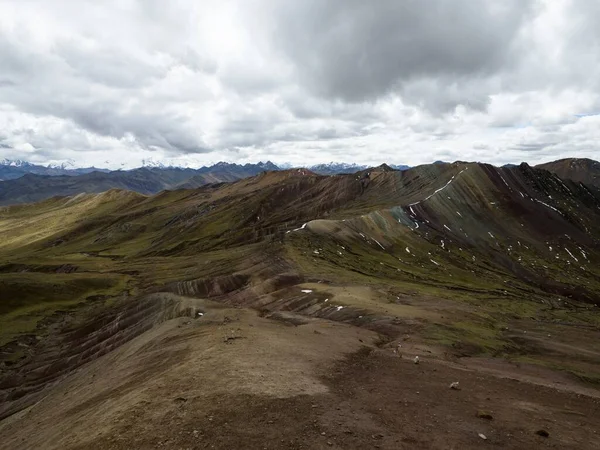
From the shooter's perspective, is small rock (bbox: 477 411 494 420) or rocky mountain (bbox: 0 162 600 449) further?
small rock (bbox: 477 411 494 420)

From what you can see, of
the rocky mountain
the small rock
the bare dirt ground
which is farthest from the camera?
the small rock

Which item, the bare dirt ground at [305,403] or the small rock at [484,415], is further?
the small rock at [484,415]

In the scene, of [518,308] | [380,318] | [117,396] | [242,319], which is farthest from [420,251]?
[117,396]

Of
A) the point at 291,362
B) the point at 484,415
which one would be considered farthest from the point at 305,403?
the point at 484,415

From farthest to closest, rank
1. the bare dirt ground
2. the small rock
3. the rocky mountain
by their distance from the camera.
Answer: the small rock < the rocky mountain < the bare dirt ground

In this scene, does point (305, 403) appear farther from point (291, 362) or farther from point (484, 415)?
point (484, 415)

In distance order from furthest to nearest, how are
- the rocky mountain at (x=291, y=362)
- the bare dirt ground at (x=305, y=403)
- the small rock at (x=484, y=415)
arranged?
the small rock at (x=484, y=415) < the rocky mountain at (x=291, y=362) < the bare dirt ground at (x=305, y=403)

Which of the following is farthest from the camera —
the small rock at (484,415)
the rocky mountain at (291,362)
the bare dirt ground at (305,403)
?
the small rock at (484,415)

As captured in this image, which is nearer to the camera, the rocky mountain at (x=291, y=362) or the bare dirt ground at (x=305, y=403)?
the bare dirt ground at (x=305, y=403)
